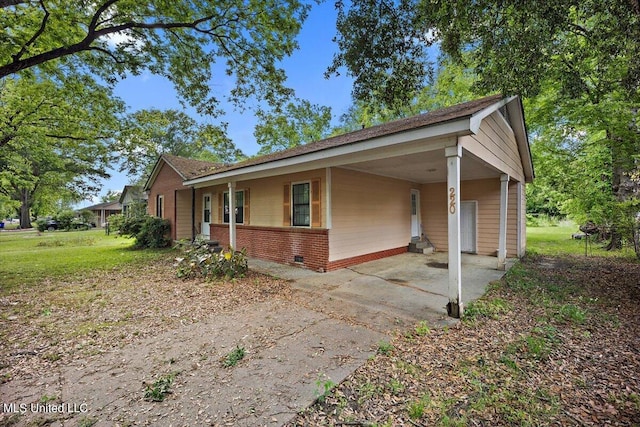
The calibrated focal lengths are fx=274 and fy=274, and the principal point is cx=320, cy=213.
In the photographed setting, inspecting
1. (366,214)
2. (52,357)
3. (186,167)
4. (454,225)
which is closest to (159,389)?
(52,357)

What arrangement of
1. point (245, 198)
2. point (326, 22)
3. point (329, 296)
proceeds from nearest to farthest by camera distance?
point (329, 296), point (326, 22), point (245, 198)

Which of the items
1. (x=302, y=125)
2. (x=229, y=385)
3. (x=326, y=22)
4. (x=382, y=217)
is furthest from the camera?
(x=302, y=125)

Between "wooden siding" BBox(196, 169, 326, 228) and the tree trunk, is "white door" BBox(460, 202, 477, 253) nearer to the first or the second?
"wooden siding" BBox(196, 169, 326, 228)

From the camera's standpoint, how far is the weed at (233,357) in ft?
9.71

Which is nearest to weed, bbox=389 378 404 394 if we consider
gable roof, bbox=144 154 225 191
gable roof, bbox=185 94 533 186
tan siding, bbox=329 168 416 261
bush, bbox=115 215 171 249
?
gable roof, bbox=185 94 533 186

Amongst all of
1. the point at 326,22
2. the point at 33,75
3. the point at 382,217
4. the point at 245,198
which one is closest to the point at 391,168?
the point at 382,217

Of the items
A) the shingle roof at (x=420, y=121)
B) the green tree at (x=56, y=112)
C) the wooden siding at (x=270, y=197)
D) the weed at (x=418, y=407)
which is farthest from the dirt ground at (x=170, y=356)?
the green tree at (x=56, y=112)

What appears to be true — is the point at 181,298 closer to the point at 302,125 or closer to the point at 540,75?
the point at 540,75

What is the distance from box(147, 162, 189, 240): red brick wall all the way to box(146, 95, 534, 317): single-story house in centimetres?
264

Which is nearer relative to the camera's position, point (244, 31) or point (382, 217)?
point (244, 31)

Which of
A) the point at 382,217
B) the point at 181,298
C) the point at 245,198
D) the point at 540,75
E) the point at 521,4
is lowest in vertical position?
the point at 181,298

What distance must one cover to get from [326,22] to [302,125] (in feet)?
51.6

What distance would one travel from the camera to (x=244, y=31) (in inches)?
298

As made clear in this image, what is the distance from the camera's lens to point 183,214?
13469 mm
